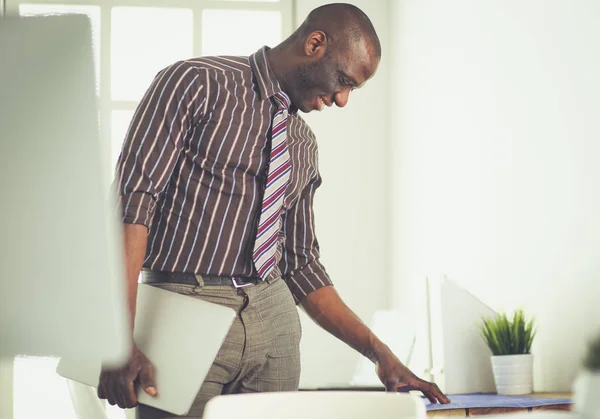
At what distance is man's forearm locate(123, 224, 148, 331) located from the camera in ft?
4.07

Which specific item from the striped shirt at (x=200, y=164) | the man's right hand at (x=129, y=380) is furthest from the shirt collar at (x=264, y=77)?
the man's right hand at (x=129, y=380)

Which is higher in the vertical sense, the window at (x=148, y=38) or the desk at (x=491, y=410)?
the window at (x=148, y=38)

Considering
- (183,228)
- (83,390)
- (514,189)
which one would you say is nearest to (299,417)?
(183,228)

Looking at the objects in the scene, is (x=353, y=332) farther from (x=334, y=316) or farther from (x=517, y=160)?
(x=517, y=160)

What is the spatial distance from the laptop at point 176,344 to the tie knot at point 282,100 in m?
0.42

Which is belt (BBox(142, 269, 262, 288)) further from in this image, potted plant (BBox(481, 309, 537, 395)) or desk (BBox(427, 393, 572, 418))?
potted plant (BBox(481, 309, 537, 395))

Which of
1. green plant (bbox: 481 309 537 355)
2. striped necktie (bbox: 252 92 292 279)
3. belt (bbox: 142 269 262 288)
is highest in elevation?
striped necktie (bbox: 252 92 292 279)

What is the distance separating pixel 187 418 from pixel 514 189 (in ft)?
5.46

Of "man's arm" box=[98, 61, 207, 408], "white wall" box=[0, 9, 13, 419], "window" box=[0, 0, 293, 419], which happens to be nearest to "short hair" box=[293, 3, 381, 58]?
"man's arm" box=[98, 61, 207, 408]

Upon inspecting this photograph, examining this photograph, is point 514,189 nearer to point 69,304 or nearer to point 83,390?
point 83,390

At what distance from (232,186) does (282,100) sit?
0.21 m

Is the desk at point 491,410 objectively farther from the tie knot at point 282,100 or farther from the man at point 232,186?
the tie knot at point 282,100

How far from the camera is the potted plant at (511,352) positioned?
2254 mm

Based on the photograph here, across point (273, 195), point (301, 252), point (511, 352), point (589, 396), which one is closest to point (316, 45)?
point (273, 195)
